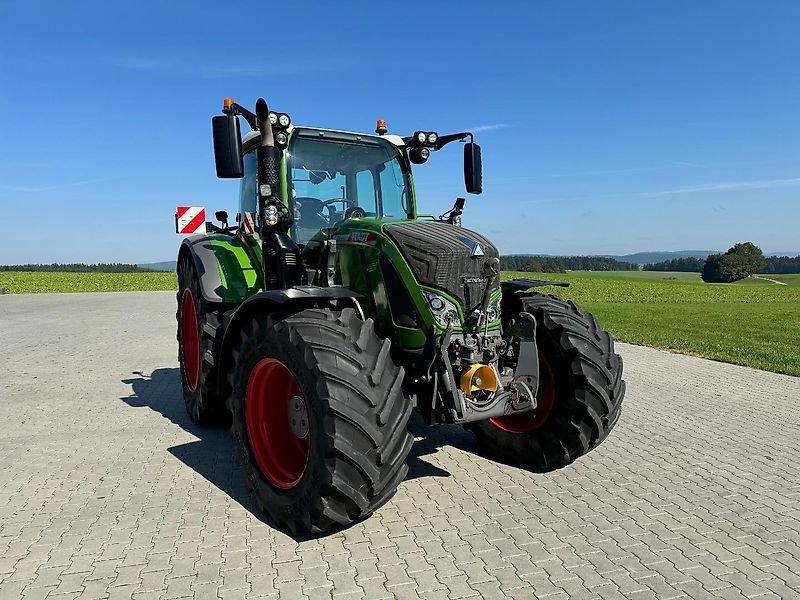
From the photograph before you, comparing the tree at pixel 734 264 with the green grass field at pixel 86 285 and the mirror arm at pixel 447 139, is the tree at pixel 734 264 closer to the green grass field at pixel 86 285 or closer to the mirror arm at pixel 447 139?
the green grass field at pixel 86 285

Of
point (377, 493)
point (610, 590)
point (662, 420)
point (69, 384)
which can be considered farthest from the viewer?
point (69, 384)

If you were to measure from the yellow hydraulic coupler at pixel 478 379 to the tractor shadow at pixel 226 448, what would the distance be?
1003mm

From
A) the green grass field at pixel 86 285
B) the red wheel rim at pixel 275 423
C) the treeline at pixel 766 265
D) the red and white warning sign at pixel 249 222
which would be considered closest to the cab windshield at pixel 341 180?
the red and white warning sign at pixel 249 222

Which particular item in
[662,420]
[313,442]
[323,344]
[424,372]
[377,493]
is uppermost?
[323,344]

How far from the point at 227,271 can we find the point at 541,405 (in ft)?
9.90

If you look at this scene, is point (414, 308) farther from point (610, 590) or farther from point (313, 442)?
point (610, 590)

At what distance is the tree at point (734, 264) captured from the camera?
57.8 metres

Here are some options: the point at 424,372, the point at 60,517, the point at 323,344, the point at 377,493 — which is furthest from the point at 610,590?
the point at 60,517

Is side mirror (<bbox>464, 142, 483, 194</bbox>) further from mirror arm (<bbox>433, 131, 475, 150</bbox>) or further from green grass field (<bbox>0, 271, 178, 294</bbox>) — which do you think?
green grass field (<bbox>0, 271, 178, 294</bbox>)

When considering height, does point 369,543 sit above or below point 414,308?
below

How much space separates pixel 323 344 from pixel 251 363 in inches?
30.0

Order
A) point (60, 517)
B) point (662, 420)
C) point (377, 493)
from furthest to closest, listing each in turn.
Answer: point (662, 420) → point (60, 517) → point (377, 493)

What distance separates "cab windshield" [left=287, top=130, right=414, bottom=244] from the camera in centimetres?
499

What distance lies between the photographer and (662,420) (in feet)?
20.2
